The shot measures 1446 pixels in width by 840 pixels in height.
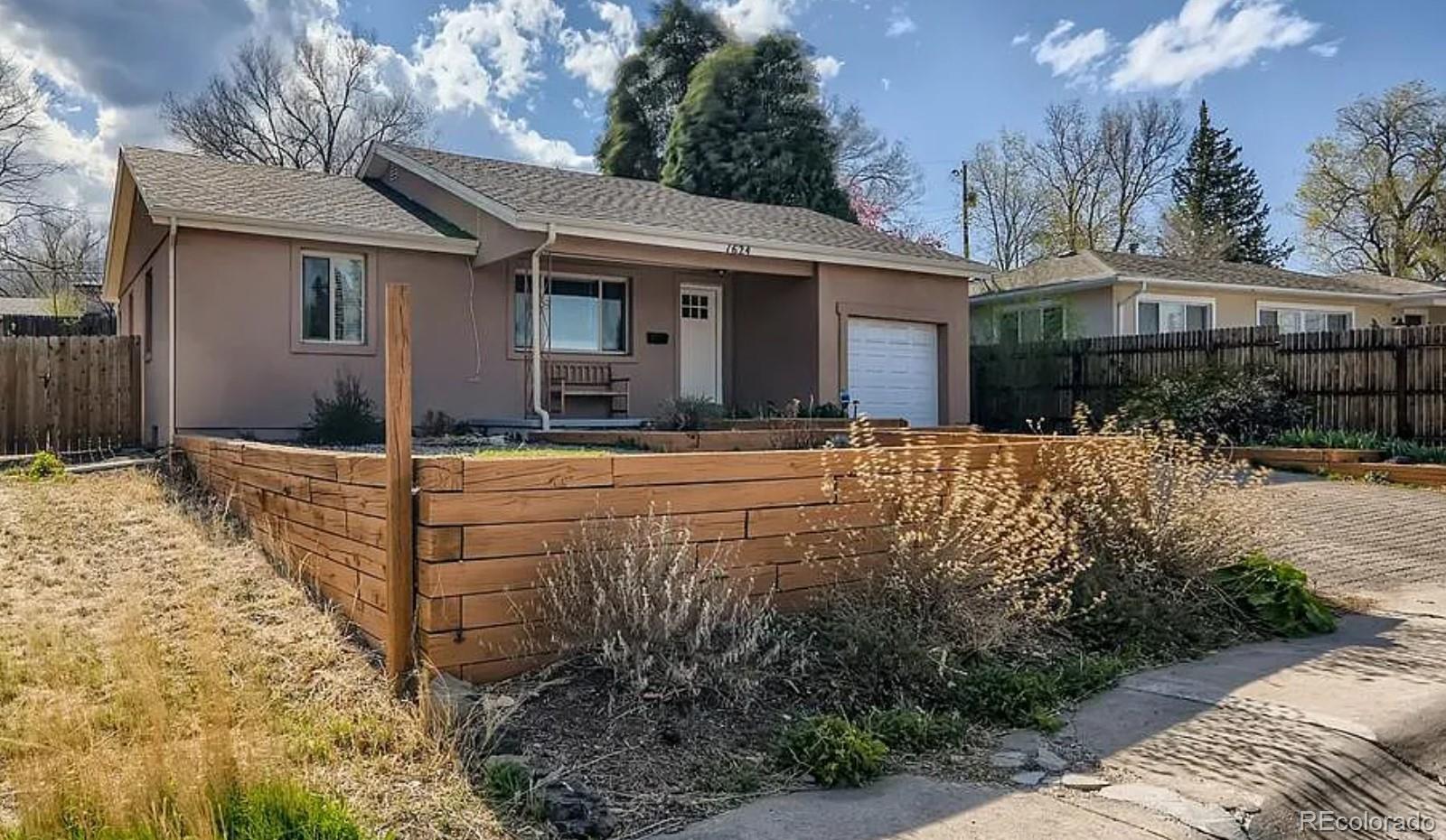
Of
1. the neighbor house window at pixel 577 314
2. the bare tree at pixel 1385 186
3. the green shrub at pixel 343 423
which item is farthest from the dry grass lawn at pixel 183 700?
the bare tree at pixel 1385 186

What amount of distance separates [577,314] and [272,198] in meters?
3.98

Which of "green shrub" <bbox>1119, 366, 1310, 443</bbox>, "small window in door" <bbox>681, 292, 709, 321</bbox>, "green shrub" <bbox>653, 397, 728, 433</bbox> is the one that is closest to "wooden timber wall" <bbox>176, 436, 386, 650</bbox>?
"green shrub" <bbox>653, 397, 728, 433</bbox>

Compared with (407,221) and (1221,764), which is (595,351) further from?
(1221,764)

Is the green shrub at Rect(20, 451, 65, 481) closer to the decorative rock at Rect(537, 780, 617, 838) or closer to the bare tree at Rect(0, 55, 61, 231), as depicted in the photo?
the decorative rock at Rect(537, 780, 617, 838)

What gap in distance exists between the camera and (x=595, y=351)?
13180 millimetres

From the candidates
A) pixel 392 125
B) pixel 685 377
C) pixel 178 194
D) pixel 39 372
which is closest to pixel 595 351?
pixel 685 377

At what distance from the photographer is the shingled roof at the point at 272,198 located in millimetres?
10438

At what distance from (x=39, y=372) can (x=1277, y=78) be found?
85.3ft

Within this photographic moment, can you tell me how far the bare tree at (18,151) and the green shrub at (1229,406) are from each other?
102ft

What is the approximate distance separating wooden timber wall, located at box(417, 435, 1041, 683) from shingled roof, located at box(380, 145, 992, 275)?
22.5ft

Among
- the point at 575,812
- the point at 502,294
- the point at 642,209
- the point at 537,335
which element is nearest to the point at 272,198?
the point at 502,294

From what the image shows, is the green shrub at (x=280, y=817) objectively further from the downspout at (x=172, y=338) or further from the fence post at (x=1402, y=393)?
the fence post at (x=1402, y=393)

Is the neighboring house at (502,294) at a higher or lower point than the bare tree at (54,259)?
lower

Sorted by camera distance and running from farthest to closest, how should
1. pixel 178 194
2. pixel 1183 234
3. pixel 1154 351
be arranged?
pixel 1183 234 < pixel 1154 351 < pixel 178 194
